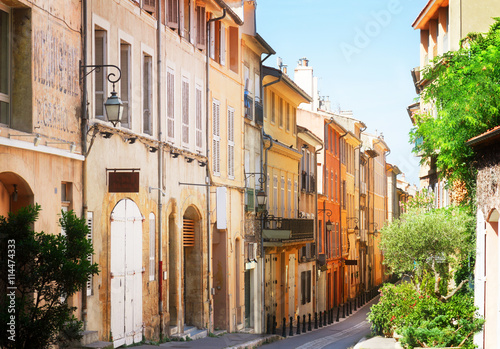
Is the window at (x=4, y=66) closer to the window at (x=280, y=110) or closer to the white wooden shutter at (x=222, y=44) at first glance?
the white wooden shutter at (x=222, y=44)

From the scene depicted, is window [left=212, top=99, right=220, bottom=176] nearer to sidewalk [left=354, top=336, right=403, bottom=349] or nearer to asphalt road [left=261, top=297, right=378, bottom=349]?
asphalt road [left=261, top=297, right=378, bottom=349]

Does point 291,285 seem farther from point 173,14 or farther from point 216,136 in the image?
point 173,14

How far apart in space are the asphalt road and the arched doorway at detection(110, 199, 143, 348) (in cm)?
791

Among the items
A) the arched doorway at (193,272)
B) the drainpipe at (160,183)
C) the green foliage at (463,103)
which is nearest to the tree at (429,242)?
the green foliage at (463,103)

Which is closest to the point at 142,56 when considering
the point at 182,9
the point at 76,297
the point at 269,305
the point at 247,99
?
the point at 182,9

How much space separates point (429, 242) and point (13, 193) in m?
11.3

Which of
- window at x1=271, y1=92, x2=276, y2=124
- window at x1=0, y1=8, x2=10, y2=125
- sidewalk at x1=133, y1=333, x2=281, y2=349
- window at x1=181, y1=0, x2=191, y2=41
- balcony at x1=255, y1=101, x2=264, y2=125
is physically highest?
window at x1=181, y1=0, x2=191, y2=41

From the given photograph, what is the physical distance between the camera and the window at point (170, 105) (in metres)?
20.1

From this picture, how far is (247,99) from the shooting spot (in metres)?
29.7

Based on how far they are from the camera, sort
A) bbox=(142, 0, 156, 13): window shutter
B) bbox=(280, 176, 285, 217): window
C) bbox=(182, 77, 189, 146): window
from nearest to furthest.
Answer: bbox=(142, 0, 156, 13): window shutter
bbox=(182, 77, 189, 146): window
bbox=(280, 176, 285, 217): window

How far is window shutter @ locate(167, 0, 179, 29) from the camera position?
66.7 ft

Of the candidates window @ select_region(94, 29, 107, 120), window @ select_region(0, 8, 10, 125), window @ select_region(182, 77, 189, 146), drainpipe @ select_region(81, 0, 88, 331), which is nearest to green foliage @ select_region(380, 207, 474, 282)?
window @ select_region(182, 77, 189, 146)

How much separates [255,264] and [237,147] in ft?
16.2

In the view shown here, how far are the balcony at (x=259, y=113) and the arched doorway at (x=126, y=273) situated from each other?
13745 mm
